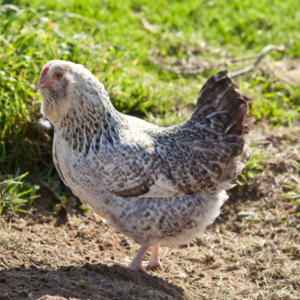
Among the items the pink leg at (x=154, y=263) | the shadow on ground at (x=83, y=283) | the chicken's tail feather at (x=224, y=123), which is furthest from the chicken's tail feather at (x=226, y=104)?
the shadow on ground at (x=83, y=283)

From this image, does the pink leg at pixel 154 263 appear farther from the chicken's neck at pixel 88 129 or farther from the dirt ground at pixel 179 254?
the chicken's neck at pixel 88 129

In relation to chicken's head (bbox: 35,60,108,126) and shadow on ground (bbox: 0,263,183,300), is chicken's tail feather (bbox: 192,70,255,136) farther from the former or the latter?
shadow on ground (bbox: 0,263,183,300)

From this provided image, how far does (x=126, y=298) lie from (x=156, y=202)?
85 centimetres

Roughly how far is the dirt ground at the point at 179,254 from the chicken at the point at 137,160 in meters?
0.43

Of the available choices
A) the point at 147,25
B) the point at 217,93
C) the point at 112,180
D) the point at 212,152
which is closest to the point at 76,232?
the point at 112,180

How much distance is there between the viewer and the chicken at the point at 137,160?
11.0 feet

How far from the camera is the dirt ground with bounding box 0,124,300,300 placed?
10.1 feet

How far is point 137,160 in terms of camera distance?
3.41 metres

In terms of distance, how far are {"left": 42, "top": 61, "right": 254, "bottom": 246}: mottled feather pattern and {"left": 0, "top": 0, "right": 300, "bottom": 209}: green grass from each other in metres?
1.21

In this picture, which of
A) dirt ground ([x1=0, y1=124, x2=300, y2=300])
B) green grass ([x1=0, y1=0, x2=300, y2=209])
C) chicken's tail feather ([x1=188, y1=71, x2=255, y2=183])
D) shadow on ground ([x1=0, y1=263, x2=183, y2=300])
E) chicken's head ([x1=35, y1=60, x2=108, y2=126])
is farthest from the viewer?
green grass ([x1=0, y1=0, x2=300, y2=209])

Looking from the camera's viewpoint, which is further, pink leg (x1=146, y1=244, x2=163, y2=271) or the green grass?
the green grass

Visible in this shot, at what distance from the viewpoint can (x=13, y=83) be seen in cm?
470

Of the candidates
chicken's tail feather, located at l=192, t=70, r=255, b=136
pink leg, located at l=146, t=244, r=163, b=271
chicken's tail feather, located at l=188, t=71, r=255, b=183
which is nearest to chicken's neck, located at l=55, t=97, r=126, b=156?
chicken's tail feather, located at l=188, t=71, r=255, b=183

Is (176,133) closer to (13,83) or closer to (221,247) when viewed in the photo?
(221,247)
